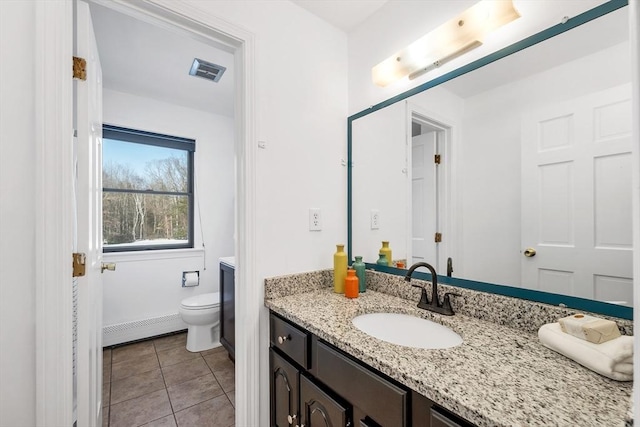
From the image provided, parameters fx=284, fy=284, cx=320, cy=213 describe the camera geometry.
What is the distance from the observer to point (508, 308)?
102 centimetres

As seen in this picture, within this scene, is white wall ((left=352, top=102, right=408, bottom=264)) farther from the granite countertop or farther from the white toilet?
A: the white toilet

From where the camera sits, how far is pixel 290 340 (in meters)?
1.20

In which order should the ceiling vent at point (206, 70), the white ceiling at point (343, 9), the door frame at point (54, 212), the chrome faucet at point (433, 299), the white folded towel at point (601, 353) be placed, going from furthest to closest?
the ceiling vent at point (206, 70) < the white ceiling at point (343, 9) < the chrome faucet at point (433, 299) < the door frame at point (54, 212) < the white folded towel at point (601, 353)

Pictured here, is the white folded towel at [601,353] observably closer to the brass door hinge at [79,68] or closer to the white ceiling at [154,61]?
the brass door hinge at [79,68]

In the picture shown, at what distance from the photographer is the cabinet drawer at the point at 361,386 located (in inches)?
29.6

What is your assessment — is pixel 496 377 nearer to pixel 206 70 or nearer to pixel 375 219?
pixel 375 219

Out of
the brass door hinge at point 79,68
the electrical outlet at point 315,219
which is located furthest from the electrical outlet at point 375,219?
the brass door hinge at point 79,68

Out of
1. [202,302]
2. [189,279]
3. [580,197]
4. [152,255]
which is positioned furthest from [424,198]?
[152,255]

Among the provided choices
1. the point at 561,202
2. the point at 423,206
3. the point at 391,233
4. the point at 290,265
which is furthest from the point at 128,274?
the point at 561,202

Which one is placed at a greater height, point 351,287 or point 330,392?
point 351,287

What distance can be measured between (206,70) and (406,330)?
7.76ft

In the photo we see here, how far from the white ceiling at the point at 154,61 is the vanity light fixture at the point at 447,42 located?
989 millimetres

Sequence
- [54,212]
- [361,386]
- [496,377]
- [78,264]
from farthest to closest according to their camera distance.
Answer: [78,264] → [54,212] → [361,386] → [496,377]

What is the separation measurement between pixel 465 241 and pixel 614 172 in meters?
0.52
